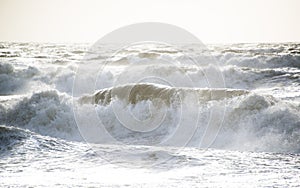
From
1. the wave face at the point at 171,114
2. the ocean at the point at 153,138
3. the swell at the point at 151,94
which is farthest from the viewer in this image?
the swell at the point at 151,94

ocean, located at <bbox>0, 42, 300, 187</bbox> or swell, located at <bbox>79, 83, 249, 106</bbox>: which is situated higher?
swell, located at <bbox>79, 83, 249, 106</bbox>

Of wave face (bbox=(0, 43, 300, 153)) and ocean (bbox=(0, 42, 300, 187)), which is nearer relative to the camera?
ocean (bbox=(0, 42, 300, 187))

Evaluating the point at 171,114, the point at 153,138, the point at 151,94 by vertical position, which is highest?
the point at 151,94

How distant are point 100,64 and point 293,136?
86.0 feet

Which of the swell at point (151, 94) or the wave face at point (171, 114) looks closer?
the wave face at point (171, 114)

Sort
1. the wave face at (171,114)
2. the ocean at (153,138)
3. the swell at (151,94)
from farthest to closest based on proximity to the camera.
Result: the swell at (151,94) → the wave face at (171,114) → the ocean at (153,138)

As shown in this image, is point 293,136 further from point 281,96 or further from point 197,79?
point 197,79

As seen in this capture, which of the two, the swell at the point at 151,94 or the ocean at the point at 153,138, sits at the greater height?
the swell at the point at 151,94

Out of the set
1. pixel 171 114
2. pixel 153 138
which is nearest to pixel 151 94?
pixel 171 114

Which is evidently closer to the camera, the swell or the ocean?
the ocean

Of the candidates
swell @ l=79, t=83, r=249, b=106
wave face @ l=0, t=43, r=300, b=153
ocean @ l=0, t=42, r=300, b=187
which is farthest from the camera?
swell @ l=79, t=83, r=249, b=106

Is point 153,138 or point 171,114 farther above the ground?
point 171,114

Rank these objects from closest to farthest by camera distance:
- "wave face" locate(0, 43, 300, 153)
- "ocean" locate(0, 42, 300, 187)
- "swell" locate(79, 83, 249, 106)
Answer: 1. "ocean" locate(0, 42, 300, 187)
2. "wave face" locate(0, 43, 300, 153)
3. "swell" locate(79, 83, 249, 106)

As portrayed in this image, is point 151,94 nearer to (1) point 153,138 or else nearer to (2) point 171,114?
(2) point 171,114
